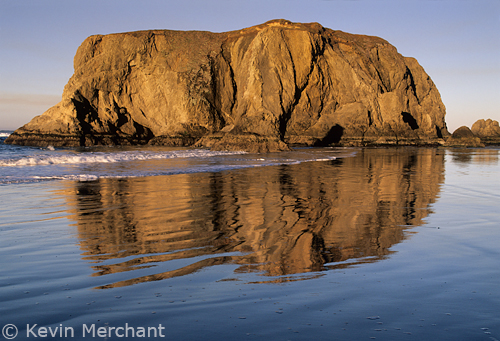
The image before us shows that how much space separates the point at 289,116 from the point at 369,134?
12.1 meters

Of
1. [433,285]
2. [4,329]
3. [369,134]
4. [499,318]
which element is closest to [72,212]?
[4,329]

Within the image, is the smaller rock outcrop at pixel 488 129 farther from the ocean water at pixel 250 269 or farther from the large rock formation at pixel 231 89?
the ocean water at pixel 250 269

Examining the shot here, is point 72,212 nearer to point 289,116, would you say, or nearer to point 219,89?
point 289,116

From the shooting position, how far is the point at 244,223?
20.3ft

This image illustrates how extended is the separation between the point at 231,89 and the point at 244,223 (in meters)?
56.0

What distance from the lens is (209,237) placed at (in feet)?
17.2

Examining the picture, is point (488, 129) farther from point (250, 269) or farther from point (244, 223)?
point (250, 269)

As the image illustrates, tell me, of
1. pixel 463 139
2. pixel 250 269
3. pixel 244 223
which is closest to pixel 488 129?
pixel 463 139

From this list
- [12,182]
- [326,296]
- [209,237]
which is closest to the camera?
[326,296]

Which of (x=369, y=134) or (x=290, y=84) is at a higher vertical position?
(x=290, y=84)

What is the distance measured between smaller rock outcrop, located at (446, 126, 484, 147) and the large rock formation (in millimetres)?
2548

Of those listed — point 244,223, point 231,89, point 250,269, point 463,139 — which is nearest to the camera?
point 250,269

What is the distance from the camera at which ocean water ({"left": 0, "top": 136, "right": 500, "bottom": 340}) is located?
2.58 m

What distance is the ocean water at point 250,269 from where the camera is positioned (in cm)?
258
